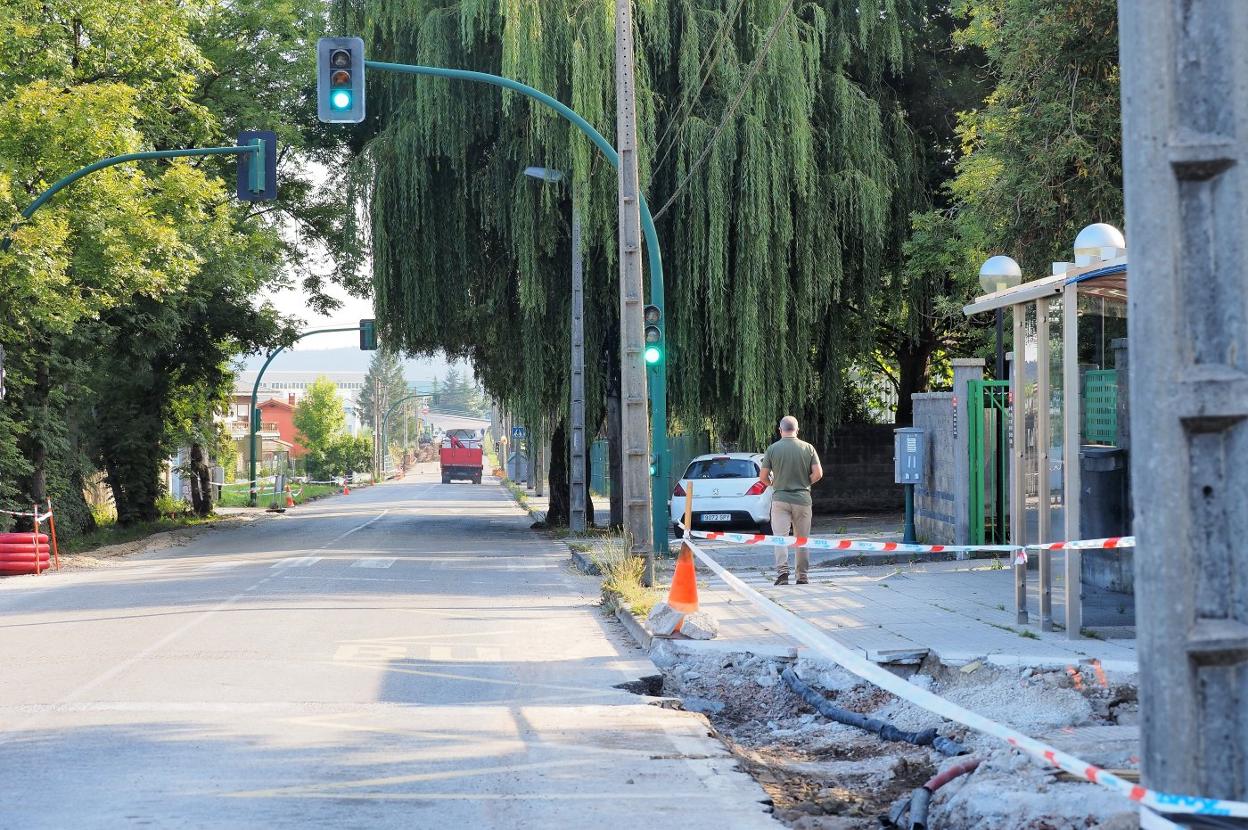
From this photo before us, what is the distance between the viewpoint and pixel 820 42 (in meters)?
25.5

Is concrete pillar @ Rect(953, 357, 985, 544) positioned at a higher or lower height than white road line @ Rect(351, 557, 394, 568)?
higher

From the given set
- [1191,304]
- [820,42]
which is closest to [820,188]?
[820,42]

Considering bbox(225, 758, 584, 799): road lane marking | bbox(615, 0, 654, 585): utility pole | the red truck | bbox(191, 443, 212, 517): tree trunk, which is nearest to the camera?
bbox(225, 758, 584, 799): road lane marking

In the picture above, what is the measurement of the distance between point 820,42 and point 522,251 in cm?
671

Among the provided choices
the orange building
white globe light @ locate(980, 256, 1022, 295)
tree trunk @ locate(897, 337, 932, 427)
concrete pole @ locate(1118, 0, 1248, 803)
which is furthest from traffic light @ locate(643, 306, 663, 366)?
the orange building

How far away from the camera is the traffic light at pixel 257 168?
20359 mm

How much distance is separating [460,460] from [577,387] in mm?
67780

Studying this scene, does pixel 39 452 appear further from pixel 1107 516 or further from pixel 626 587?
pixel 1107 516

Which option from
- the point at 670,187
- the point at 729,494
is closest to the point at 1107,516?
the point at 729,494

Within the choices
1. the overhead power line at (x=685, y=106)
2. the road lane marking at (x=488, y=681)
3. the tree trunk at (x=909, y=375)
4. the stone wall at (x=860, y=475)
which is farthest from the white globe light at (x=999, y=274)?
the stone wall at (x=860, y=475)

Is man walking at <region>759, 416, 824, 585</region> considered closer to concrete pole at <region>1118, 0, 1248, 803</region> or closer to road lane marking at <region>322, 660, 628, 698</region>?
road lane marking at <region>322, 660, 628, 698</region>

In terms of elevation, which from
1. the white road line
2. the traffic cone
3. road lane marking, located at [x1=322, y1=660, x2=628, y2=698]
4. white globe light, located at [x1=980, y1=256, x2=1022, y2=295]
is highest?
white globe light, located at [x1=980, y1=256, x2=1022, y2=295]

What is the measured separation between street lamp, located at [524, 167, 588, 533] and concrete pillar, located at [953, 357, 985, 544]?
8.17 metres

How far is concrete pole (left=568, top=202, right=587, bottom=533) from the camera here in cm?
2478
